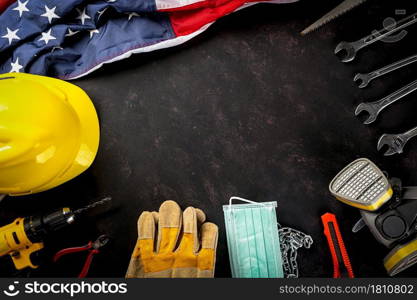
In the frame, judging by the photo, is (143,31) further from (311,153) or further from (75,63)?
(311,153)

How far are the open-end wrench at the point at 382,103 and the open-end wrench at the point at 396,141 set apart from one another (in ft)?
0.23

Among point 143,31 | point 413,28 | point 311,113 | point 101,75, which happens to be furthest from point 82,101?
point 413,28

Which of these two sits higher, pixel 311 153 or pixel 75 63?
pixel 75 63

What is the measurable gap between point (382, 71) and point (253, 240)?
646 mm

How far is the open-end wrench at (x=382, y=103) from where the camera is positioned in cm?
121

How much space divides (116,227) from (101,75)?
0.49 m

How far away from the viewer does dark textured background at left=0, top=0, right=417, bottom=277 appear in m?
1.24

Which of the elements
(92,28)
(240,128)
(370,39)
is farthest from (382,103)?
(92,28)

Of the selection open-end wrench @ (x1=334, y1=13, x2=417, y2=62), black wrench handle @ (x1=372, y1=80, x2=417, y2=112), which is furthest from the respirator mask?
open-end wrench @ (x1=334, y1=13, x2=417, y2=62)

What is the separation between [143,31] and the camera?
124 centimetres

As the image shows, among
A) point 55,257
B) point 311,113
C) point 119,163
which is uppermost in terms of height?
point 311,113

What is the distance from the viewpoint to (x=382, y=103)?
4.00ft

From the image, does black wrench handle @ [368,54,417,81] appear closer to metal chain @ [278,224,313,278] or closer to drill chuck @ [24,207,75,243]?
metal chain @ [278,224,313,278]

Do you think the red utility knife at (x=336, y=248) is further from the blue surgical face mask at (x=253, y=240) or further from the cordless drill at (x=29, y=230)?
the cordless drill at (x=29, y=230)
